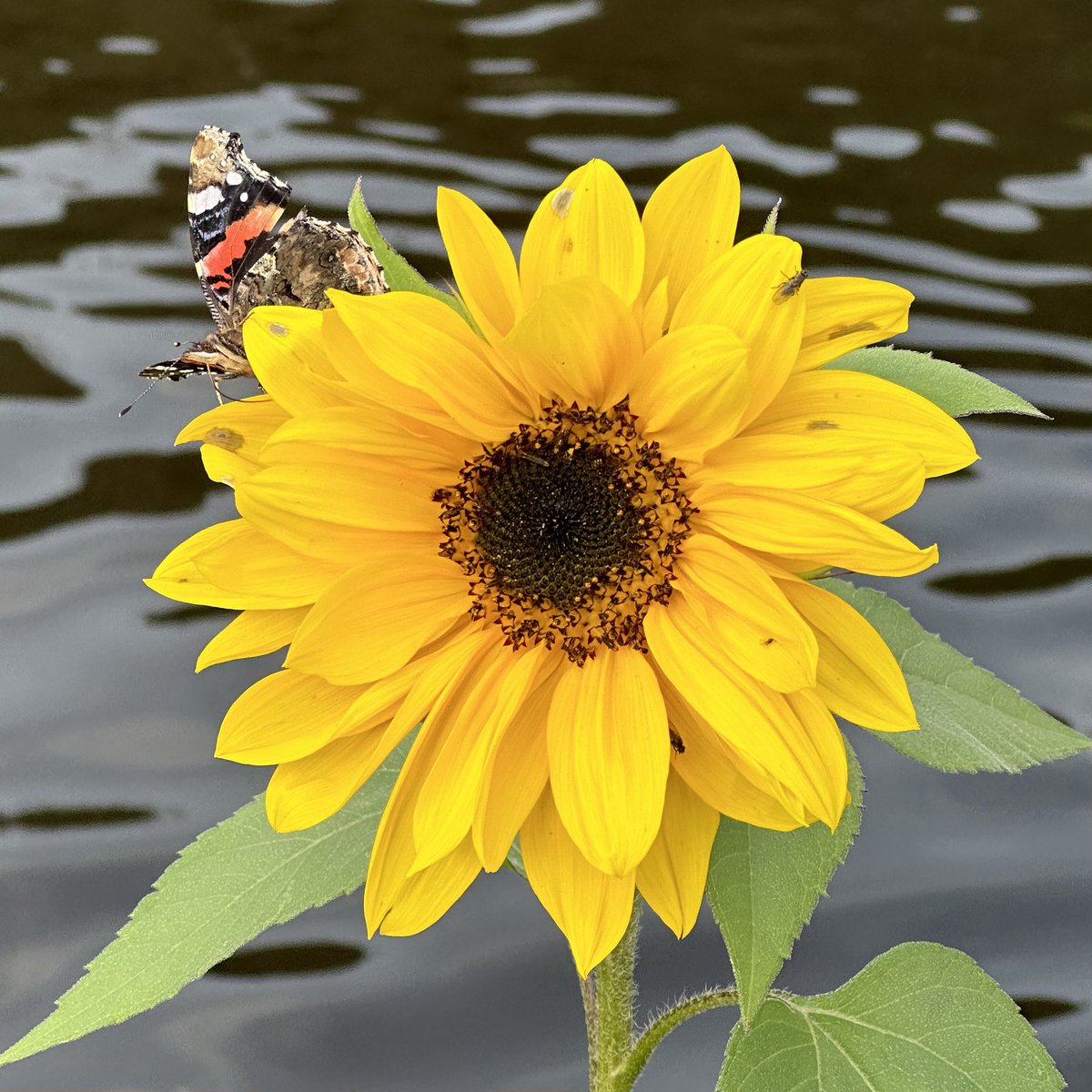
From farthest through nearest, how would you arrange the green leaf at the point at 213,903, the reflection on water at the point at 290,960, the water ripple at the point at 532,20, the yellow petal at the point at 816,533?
the water ripple at the point at 532,20 < the reflection on water at the point at 290,960 < the green leaf at the point at 213,903 < the yellow petal at the point at 816,533

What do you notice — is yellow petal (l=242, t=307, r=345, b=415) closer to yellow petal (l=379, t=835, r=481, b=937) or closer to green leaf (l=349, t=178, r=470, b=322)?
green leaf (l=349, t=178, r=470, b=322)

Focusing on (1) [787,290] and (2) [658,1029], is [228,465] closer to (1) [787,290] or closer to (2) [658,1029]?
(1) [787,290]

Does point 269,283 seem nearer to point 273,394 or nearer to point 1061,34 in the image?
point 273,394

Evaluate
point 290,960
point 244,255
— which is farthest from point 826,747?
point 290,960

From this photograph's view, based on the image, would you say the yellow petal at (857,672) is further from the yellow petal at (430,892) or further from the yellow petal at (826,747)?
the yellow petal at (430,892)

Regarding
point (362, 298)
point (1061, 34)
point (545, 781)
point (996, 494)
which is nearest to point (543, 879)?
point (545, 781)

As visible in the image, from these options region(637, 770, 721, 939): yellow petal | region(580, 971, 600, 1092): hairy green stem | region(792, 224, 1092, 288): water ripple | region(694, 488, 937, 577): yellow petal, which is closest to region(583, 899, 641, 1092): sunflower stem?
region(580, 971, 600, 1092): hairy green stem

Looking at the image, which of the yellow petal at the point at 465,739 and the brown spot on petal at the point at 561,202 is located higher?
the brown spot on petal at the point at 561,202

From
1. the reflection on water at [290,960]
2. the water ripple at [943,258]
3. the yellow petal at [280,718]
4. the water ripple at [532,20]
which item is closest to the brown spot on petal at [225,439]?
the yellow petal at [280,718]
